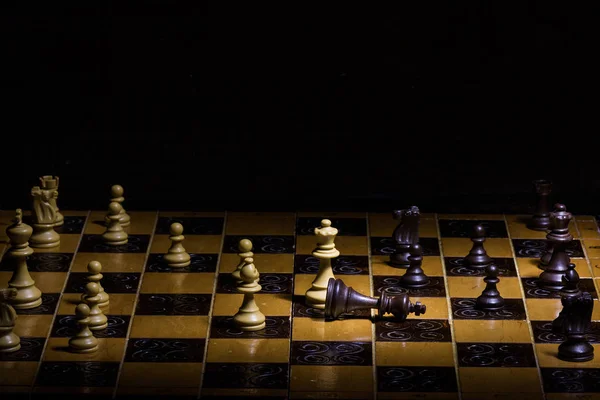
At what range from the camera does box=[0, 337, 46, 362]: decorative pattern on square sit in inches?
178

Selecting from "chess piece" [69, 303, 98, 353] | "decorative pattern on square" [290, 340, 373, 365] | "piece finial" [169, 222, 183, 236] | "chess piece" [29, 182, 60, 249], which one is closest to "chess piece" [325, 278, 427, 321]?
"decorative pattern on square" [290, 340, 373, 365]

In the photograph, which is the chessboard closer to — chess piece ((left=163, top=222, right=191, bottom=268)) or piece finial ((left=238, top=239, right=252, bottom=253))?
chess piece ((left=163, top=222, right=191, bottom=268))

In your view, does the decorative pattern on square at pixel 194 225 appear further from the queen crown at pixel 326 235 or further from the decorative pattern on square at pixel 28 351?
the decorative pattern on square at pixel 28 351

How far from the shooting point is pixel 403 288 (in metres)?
4.94

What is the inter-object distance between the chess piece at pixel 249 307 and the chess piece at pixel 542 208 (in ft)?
3.87

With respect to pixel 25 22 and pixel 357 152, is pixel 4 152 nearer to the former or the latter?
pixel 25 22

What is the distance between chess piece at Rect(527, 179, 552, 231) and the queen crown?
34.8 inches

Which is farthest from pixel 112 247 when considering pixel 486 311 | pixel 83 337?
pixel 486 311

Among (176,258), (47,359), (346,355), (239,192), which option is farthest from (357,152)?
(47,359)

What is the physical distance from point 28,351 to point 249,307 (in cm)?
67

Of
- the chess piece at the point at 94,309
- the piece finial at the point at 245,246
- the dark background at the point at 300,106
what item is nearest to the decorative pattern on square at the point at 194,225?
the dark background at the point at 300,106

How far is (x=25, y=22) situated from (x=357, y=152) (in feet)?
4.15

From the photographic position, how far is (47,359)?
4.51 m

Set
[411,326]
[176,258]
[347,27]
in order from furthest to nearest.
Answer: [347,27], [176,258], [411,326]
